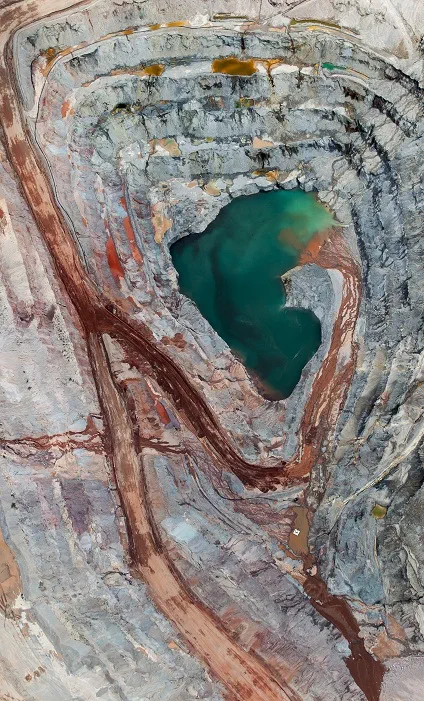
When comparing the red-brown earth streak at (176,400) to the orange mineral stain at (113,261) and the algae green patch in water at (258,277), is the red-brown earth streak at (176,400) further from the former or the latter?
the algae green patch in water at (258,277)

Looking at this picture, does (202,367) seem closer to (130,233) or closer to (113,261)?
(113,261)

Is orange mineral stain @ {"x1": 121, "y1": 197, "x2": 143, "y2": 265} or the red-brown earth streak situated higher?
orange mineral stain @ {"x1": 121, "y1": 197, "x2": 143, "y2": 265}

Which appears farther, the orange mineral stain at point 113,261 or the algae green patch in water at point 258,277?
Result: the algae green patch in water at point 258,277

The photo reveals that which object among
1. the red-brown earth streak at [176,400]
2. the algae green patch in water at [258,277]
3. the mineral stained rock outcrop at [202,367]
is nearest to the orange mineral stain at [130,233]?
the mineral stained rock outcrop at [202,367]

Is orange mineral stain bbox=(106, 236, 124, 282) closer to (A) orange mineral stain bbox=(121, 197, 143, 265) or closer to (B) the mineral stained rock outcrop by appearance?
(B) the mineral stained rock outcrop

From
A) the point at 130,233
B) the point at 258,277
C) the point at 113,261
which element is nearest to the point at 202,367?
the point at 258,277

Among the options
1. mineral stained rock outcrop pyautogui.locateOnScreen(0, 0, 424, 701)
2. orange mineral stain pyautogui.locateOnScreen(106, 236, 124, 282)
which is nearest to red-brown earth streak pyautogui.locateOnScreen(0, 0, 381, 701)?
mineral stained rock outcrop pyautogui.locateOnScreen(0, 0, 424, 701)
